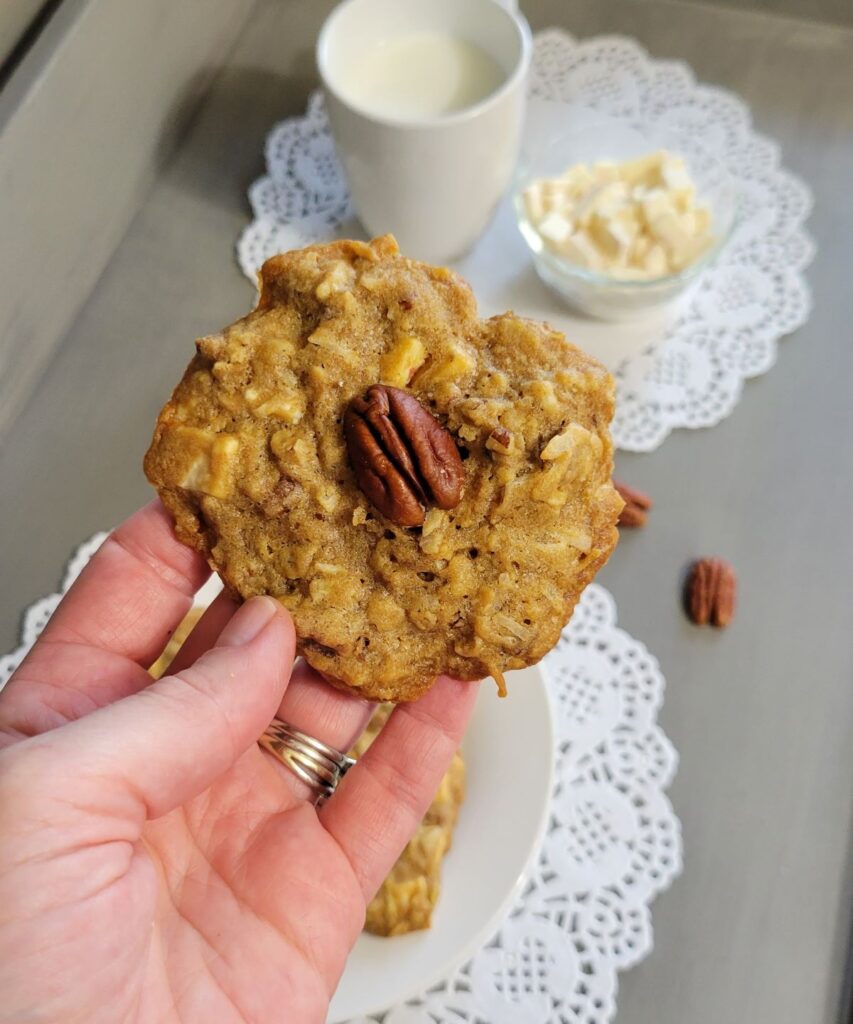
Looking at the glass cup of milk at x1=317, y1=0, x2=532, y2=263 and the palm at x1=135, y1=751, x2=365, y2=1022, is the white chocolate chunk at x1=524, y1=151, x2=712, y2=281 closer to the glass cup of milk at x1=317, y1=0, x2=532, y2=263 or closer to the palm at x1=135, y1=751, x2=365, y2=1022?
the glass cup of milk at x1=317, y1=0, x2=532, y2=263

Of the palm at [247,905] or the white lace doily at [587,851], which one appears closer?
the palm at [247,905]

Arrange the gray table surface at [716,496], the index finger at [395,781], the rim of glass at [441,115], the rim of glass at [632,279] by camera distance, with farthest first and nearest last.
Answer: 1. the rim of glass at [632,279]
2. the rim of glass at [441,115]
3. the gray table surface at [716,496]
4. the index finger at [395,781]

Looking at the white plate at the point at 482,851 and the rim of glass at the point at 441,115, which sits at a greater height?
the rim of glass at the point at 441,115

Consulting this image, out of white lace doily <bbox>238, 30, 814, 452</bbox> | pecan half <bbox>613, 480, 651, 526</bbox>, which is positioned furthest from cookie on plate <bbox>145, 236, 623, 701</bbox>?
white lace doily <bbox>238, 30, 814, 452</bbox>

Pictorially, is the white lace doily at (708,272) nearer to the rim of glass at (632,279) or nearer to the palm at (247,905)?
the rim of glass at (632,279)

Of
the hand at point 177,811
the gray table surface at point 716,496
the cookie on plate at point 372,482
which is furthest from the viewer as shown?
the gray table surface at point 716,496

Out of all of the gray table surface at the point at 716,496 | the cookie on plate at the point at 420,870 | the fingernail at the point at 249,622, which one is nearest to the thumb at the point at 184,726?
the fingernail at the point at 249,622

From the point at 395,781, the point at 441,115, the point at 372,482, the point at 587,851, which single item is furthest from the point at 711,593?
the point at 441,115
